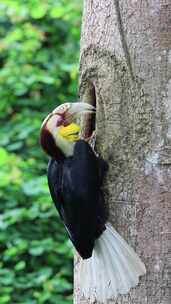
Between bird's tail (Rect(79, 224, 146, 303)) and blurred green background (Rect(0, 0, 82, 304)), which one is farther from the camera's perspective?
blurred green background (Rect(0, 0, 82, 304))

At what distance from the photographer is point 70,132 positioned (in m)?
2.19

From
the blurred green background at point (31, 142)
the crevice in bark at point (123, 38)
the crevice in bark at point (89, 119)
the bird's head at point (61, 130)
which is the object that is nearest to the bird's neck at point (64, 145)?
the bird's head at point (61, 130)

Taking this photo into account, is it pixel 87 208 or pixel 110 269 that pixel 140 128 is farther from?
pixel 110 269

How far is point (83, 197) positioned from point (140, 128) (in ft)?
0.76

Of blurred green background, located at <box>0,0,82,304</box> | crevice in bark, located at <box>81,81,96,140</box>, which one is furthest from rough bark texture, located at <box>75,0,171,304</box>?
blurred green background, located at <box>0,0,82,304</box>

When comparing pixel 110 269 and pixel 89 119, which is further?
pixel 89 119

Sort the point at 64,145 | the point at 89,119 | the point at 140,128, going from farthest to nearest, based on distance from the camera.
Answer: the point at 89,119
the point at 64,145
the point at 140,128

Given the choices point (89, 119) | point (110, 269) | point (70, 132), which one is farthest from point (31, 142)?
point (110, 269)

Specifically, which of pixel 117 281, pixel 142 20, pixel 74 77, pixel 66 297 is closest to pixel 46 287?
pixel 66 297

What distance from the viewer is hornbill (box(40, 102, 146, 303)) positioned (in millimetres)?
2074

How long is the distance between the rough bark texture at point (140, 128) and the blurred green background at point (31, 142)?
67.0 inches

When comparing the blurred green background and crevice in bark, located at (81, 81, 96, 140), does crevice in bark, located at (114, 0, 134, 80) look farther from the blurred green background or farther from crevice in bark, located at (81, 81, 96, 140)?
the blurred green background

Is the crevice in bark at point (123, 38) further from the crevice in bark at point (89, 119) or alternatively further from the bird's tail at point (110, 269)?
the bird's tail at point (110, 269)

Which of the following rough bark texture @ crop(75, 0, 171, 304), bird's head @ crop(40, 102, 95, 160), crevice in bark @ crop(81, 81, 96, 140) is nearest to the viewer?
rough bark texture @ crop(75, 0, 171, 304)
